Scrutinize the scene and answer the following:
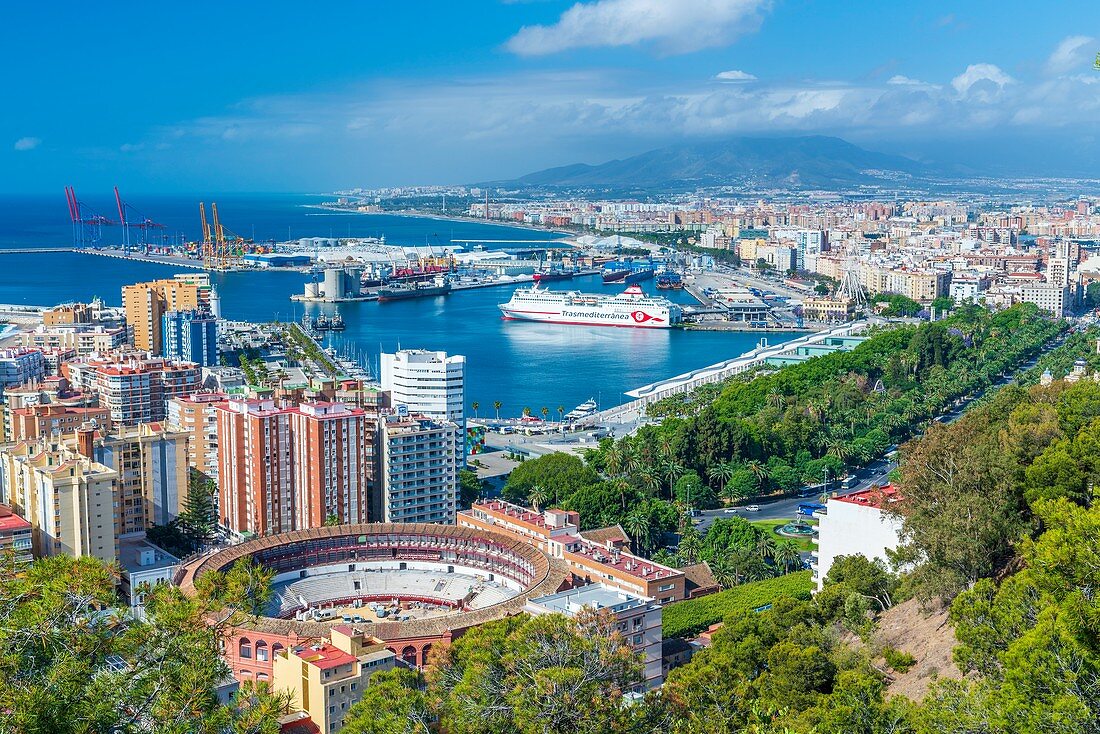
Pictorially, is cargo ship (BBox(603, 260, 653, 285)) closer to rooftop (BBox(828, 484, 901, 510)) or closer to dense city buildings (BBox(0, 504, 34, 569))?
rooftop (BBox(828, 484, 901, 510))

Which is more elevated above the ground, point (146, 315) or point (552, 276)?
point (146, 315)

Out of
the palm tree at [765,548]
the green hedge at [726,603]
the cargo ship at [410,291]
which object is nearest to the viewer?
the green hedge at [726,603]

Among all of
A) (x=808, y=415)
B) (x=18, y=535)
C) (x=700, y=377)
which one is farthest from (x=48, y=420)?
(x=700, y=377)

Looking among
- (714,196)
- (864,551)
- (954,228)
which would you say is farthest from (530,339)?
(714,196)

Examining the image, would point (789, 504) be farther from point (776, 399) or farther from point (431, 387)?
point (431, 387)

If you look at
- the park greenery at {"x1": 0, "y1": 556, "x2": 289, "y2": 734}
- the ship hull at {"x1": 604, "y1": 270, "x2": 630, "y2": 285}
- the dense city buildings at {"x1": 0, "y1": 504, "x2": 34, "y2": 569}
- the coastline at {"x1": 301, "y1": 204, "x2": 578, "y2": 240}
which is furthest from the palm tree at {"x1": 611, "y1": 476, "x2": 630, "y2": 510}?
the coastline at {"x1": 301, "y1": 204, "x2": 578, "y2": 240}

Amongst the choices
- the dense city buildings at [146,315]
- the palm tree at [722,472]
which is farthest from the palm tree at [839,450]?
the dense city buildings at [146,315]

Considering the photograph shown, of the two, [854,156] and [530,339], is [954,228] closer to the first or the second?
[530,339]

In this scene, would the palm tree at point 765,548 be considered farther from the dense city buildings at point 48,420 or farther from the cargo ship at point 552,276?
the cargo ship at point 552,276
